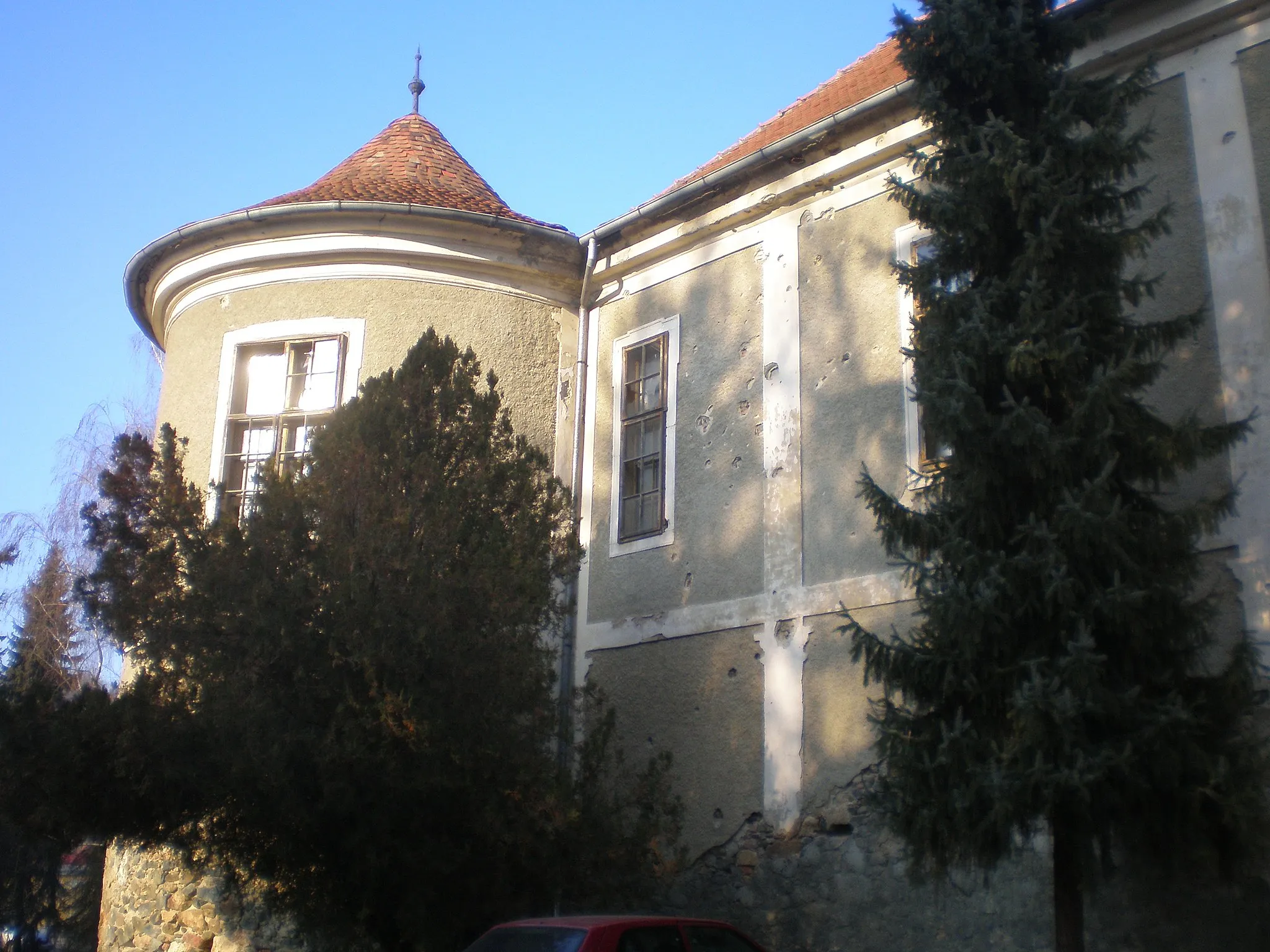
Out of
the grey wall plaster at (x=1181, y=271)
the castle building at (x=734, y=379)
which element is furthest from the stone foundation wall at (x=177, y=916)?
the grey wall plaster at (x=1181, y=271)

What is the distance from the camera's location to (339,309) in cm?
1297

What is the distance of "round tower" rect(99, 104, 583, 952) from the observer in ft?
42.2

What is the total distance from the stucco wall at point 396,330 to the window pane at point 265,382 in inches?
12.8

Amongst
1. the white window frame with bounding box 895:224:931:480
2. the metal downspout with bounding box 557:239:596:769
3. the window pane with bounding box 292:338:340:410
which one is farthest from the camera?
the window pane with bounding box 292:338:340:410

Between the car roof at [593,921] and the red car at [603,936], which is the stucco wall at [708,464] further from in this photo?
the car roof at [593,921]

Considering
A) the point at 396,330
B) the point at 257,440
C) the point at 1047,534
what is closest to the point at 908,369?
the point at 1047,534

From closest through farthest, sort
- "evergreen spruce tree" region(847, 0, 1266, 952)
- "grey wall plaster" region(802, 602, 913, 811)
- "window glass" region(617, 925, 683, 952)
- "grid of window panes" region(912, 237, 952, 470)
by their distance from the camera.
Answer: "evergreen spruce tree" region(847, 0, 1266, 952) → "window glass" region(617, 925, 683, 952) → "grid of window panes" region(912, 237, 952, 470) → "grey wall plaster" region(802, 602, 913, 811)

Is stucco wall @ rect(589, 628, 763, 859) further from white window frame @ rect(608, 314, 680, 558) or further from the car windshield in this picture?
the car windshield

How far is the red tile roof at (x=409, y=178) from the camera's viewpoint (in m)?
13.3

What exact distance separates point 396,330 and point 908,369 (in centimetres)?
505

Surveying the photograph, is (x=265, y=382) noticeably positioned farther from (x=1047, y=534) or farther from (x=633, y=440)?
(x=1047, y=534)

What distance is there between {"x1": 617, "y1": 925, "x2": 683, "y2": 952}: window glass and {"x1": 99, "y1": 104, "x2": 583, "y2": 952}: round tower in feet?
20.6

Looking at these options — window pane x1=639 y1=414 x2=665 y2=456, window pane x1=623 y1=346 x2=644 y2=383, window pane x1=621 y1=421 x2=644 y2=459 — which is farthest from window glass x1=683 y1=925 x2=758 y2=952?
window pane x1=623 y1=346 x2=644 y2=383

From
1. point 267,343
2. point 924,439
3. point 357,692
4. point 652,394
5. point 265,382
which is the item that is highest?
point 267,343
